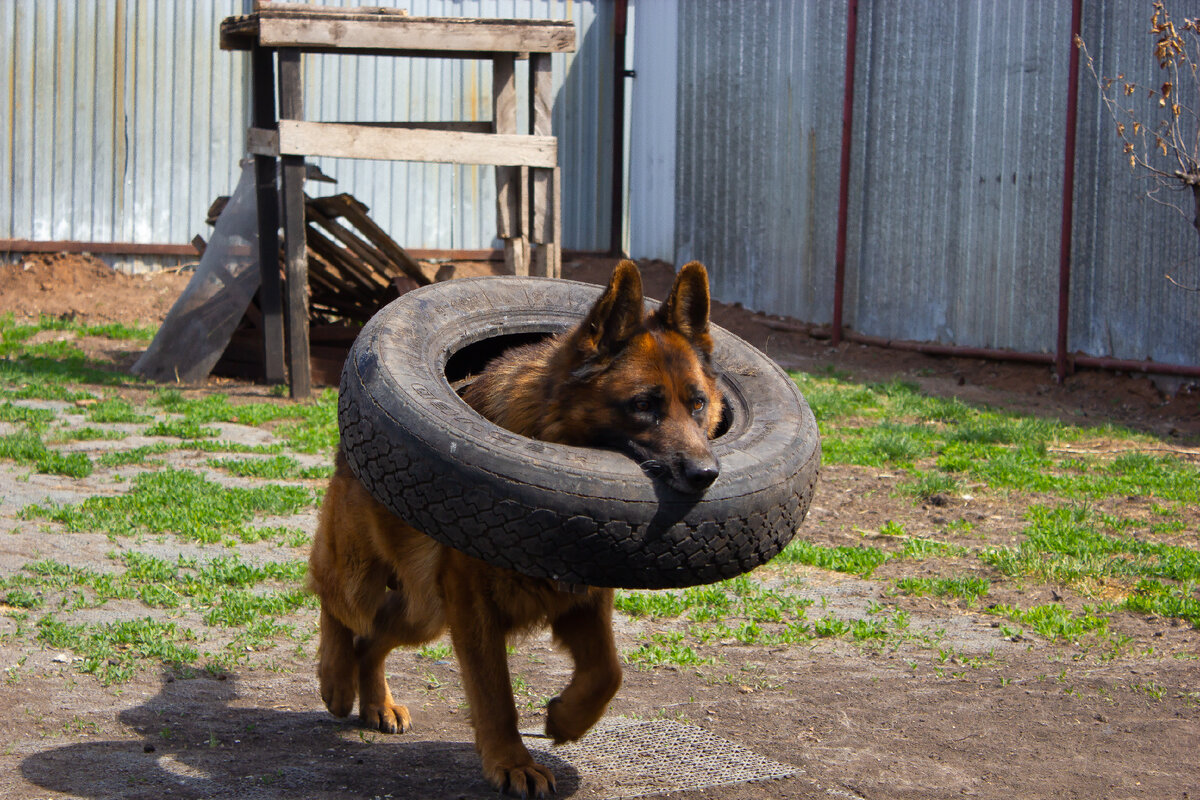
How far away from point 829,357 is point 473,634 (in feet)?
35.8

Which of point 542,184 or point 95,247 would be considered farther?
point 95,247

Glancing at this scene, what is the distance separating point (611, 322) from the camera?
357cm

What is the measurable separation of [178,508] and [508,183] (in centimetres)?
492

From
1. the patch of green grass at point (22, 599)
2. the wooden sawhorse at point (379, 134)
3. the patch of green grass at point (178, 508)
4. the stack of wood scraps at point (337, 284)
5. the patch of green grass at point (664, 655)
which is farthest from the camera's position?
the stack of wood scraps at point (337, 284)

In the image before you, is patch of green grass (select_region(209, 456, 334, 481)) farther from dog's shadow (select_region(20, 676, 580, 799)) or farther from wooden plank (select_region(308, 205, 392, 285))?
wooden plank (select_region(308, 205, 392, 285))

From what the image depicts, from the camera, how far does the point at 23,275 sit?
14.9 meters

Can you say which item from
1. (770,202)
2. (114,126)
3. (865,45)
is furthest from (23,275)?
(865,45)

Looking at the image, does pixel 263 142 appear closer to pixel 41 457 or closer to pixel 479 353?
pixel 41 457

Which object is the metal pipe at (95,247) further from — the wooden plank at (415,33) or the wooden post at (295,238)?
the wooden plank at (415,33)

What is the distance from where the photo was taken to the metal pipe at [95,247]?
15.0 meters

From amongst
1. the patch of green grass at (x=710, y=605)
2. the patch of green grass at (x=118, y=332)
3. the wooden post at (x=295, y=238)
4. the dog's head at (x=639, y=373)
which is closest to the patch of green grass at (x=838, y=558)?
the patch of green grass at (x=710, y=605)

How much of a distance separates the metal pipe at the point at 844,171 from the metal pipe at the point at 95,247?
822 centimetres

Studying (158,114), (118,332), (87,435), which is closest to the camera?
(87,435)

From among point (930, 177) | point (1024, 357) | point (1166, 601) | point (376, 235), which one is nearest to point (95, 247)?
point (376, 235)
